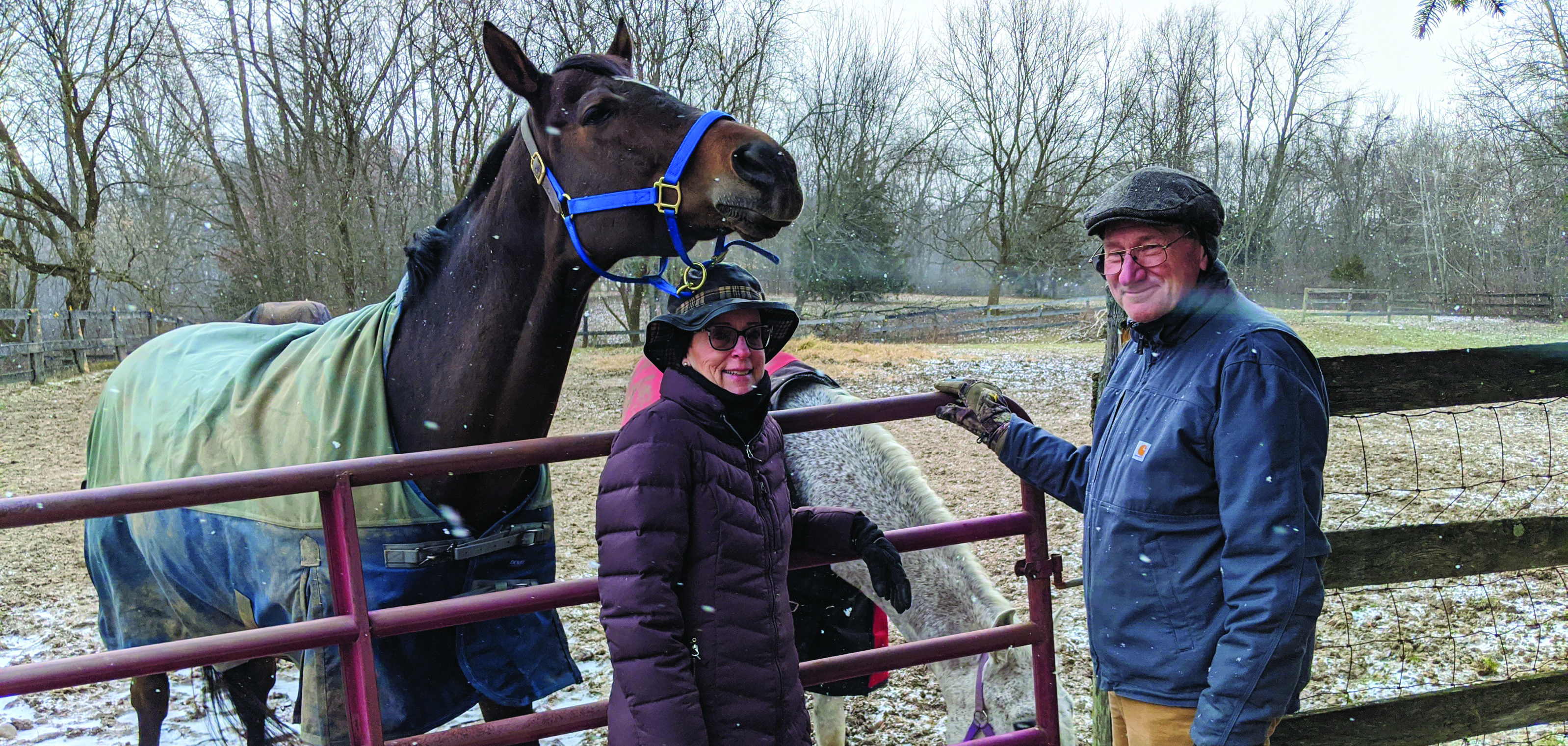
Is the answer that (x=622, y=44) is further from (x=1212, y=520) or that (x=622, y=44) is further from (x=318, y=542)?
(x=1212, y=520)

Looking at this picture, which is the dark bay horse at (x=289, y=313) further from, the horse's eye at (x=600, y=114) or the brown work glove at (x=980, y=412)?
the brown work glove at (x=980, y=412)

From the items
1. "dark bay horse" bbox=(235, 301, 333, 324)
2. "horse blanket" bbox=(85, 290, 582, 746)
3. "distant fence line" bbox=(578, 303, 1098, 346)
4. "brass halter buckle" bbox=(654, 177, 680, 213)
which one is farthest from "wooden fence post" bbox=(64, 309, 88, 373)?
"brass halter buckle" bbox=(654, 177, 680, 213)

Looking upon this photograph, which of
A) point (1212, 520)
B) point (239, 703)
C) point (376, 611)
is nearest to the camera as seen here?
point (1212, 520)

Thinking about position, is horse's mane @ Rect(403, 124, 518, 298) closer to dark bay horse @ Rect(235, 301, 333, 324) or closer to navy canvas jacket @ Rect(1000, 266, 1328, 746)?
navy canvas jacket @ Rect(1000, 266, 1328, 746)

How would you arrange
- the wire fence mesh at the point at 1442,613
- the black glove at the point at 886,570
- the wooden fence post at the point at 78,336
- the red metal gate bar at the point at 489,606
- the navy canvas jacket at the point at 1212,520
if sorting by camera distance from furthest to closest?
the wooden fence post at the point at 78,336
the wire fence mesh at the point at 1442,613
the black glove at the point at 886,570
the red metal gate bar at the point at 489,606
the navy canvas jacket at the point at 1212,520

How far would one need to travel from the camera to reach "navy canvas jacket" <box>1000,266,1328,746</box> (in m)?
1.38

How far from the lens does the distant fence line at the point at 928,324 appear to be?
66.0 feet

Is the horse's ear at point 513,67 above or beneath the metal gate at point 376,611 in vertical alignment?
above

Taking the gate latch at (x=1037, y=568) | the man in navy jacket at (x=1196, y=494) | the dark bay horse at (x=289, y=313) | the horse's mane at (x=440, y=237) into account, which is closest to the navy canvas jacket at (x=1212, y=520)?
the man in navy jacket at (x=1196, y=494)

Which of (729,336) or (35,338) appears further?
(35,338)

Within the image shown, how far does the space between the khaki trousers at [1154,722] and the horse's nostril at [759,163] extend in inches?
49.9

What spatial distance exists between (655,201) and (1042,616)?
140 centimetres

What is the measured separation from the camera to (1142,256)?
5.41 feet

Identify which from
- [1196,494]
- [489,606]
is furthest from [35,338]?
[1196,494]
